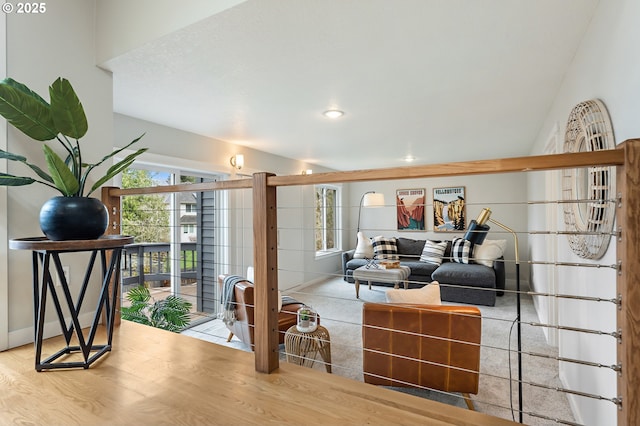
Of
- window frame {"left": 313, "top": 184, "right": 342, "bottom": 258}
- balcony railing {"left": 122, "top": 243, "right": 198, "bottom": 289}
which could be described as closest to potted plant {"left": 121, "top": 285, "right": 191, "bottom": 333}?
balcony railing {"left": 122, "top": 243, "right": 198, "bottom": 289}

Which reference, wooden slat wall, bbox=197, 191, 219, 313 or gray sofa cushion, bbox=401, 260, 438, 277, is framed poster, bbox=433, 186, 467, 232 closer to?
gray sofa cushion, bbox=401, 260, 438, 277

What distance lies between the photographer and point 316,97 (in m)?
2.74

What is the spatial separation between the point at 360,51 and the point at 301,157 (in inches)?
141

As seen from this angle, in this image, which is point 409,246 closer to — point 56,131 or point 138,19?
point 138,19

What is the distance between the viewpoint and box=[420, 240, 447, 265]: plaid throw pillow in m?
5.72

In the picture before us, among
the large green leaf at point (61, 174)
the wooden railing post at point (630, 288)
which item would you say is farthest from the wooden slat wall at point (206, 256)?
the wooden railing post at point (630, 288)

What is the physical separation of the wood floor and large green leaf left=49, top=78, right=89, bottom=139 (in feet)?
3.66

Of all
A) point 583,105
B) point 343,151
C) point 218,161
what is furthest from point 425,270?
point 583,105

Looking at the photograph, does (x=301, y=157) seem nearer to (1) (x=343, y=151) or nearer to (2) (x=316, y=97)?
(1) (x=343, y=151)

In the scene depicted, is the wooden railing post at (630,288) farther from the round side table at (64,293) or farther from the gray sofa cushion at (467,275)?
the gray sofa cushion at (467,275)

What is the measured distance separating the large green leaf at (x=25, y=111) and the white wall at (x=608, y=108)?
7.89ft

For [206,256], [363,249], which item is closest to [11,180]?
[206,256]

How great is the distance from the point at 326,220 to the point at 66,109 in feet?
18.6

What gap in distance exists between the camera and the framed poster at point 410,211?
6793 millimetres
